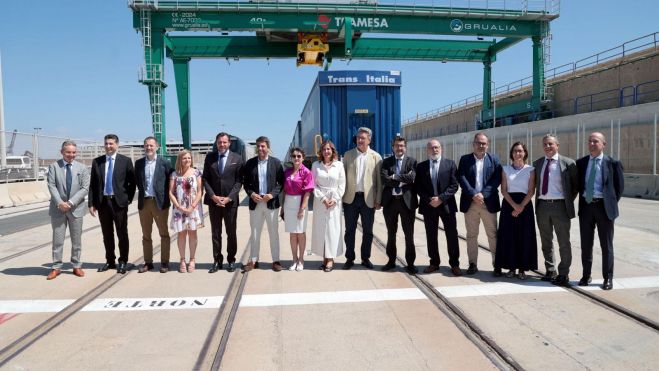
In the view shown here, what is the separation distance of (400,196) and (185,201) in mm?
3052

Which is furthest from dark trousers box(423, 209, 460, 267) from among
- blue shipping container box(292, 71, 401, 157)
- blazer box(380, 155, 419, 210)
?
blue shipping container box(292, 71, 401, 157)

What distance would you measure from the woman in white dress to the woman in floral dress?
170 centimetres

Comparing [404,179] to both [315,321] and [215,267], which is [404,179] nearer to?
[315,321]

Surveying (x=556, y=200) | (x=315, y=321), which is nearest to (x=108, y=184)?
(x=315, y=321)

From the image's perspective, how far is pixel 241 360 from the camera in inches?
148

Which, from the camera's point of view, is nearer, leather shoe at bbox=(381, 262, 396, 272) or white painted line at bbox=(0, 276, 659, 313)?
white painted line at bbox=(0, 276, 659, 313)

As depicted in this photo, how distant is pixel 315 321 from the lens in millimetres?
4641

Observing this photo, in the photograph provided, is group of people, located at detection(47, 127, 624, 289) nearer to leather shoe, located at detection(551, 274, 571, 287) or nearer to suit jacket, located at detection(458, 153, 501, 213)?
suit jacket, located at detection(458, 153, 501, 213)

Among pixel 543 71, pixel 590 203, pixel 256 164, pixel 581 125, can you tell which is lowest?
pixel 590 203

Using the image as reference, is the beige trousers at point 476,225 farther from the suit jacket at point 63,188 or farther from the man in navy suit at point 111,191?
the suit jacket at point 63,188

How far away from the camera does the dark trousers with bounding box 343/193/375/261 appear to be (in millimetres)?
6832

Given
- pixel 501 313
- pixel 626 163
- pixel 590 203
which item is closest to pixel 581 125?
pixel 626 163

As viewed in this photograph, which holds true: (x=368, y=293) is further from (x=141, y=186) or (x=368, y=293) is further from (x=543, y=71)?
(x=543, y=71)

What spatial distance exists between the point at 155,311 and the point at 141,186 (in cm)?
229
